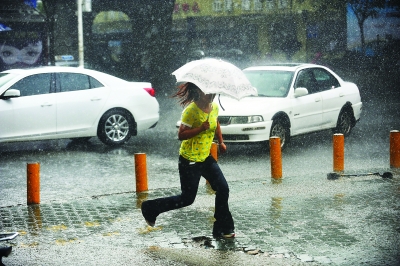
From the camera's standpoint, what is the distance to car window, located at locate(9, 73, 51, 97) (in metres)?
13.9

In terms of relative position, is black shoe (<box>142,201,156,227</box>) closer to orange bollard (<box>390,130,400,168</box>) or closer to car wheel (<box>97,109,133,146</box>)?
orange bollard (<box>390,130,400,168</box>)

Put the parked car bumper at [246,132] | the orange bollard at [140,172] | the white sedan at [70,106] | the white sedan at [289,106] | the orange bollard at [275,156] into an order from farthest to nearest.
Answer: the white sedan at [70,106] → the white sedan at [289,106] → the parked car bumper at [246,132] → the orange bollard at [275,156] → the orange bollard at [140,172]

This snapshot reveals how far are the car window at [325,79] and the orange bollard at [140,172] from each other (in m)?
6.12

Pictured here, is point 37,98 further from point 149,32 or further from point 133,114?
point 149,32

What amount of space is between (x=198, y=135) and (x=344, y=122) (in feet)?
29.4

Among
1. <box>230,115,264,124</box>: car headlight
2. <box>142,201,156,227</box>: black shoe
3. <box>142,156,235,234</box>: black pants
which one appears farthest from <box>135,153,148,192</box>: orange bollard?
<box>230,115,264,124</box>: car headlight

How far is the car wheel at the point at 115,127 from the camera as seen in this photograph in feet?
48.2

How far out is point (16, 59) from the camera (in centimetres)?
2873

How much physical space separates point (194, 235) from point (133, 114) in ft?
26.1

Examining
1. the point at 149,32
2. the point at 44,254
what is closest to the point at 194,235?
the point at 44,254

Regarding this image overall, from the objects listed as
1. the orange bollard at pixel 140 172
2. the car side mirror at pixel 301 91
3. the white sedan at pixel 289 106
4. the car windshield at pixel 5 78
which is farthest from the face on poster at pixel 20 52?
the orange bollard at pixel 140 172

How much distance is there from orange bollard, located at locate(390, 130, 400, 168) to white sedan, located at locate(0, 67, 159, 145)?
5.69 m

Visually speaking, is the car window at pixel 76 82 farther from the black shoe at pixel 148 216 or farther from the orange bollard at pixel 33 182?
the black shoe at pixel 148 216

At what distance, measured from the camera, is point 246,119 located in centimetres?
1300
